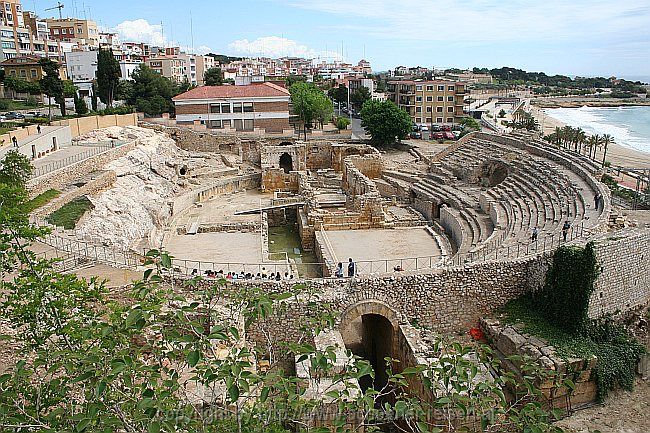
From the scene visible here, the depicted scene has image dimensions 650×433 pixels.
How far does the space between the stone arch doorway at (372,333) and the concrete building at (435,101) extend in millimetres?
46793

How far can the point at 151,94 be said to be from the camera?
53250mm

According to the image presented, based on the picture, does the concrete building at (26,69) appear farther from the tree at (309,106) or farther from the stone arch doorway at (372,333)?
the stone arch doorway at (372,333)

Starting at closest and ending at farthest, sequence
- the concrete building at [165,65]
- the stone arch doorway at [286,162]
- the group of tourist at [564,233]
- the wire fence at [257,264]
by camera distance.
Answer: the wire fence at [257,264], the group of tourist at [564,233], the stone arch doorway at [286,162], the concrete building at [165,65]

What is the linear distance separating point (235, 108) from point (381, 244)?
28056 millimetres

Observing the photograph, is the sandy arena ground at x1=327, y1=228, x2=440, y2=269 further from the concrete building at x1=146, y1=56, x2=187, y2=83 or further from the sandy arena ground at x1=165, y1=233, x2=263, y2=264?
the concrete building at x1=146, y1=56, x2=187, y2=83

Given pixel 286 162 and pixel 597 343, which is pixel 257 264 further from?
pixel 286 162

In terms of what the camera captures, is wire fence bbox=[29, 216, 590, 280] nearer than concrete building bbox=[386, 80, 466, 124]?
Yes

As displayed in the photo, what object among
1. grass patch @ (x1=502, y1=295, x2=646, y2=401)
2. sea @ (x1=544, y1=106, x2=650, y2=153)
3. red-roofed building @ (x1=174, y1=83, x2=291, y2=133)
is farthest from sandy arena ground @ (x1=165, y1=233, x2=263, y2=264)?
sea @ (x1=544, y1=106, x2=650, y2=153)

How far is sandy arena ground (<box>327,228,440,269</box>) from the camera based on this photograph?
906 inches

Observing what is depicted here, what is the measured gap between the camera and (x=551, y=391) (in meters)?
13.2

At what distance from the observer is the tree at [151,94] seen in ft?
165

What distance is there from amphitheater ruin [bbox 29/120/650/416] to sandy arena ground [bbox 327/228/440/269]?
0.13 m

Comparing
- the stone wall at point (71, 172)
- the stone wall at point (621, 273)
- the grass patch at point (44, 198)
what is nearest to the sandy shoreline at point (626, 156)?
the stone wall at point (621, 273)

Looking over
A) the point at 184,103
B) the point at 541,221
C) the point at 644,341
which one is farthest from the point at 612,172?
the point at 184,103
